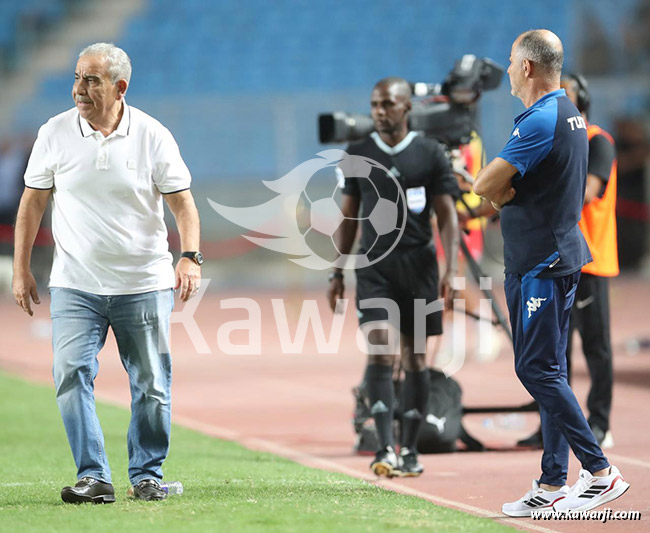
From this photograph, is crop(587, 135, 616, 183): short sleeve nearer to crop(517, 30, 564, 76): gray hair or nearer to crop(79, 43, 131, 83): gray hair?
crop(517, 30, 564, 76): gray hair

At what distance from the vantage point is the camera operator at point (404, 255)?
723 cm

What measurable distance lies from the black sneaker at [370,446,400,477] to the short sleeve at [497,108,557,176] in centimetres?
222

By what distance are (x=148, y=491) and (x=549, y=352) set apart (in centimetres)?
206

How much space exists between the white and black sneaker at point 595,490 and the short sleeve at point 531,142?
4.83ft

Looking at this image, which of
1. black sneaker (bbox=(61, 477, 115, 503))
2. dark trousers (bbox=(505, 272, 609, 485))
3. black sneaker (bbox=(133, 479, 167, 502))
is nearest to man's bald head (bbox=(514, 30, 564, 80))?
dark trousers (bbox=(505, 272, 609, 485))

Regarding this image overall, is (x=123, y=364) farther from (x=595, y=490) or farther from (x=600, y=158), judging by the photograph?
(x=600, y=158)

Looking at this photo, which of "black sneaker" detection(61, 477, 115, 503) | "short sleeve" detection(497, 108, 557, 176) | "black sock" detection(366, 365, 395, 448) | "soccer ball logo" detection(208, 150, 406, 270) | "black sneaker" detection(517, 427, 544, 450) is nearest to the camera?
"short sleeve" detection(497, 108, 557, 176)

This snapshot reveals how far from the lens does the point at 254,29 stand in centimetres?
2544

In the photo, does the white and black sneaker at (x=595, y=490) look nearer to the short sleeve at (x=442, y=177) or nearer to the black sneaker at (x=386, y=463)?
the black sneaker at (x=386, y=463)

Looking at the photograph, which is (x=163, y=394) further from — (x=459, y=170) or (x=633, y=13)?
(x=633, y=13)

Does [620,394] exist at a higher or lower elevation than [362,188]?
lower

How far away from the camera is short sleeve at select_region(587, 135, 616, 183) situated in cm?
788

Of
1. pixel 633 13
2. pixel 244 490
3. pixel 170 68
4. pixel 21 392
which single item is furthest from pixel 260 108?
pixel 244 490

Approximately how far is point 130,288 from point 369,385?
1956 millimetres
